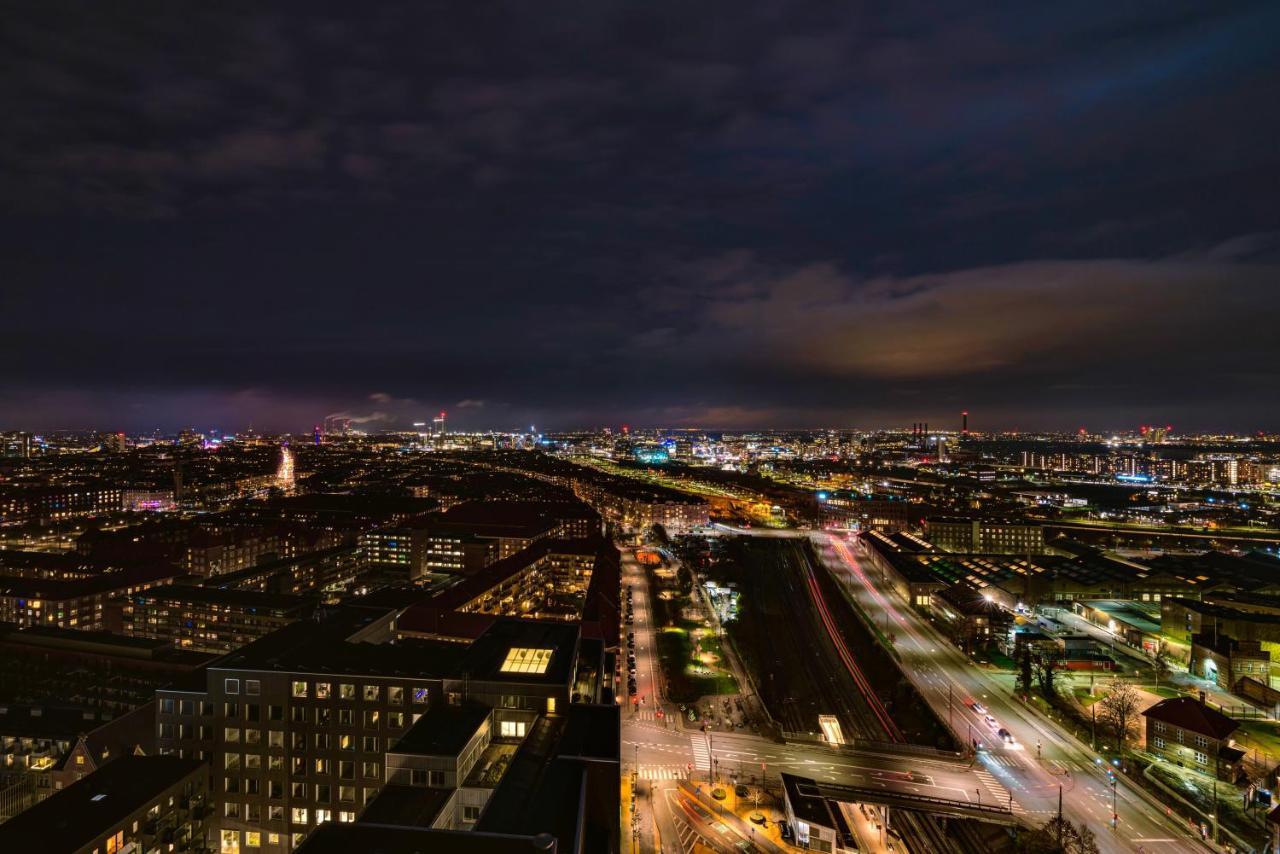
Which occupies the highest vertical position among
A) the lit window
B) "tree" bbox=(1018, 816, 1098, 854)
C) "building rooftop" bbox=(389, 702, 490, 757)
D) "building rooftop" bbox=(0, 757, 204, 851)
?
the lit window

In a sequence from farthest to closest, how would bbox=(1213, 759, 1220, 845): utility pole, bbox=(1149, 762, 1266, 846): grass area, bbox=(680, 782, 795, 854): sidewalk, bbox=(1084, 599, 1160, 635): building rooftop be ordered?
1. bbox=(1084, 599, 1160, 635): building rooftop
2. bbox=(1149, 762, 1266, 846): grass area
3. bbox=(680, 782, 795, 854): sidewalk
4. bbox=(1213, 759, 1220, 845): utility pole

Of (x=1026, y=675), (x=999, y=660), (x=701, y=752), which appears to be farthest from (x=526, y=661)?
(x=999, y=660)

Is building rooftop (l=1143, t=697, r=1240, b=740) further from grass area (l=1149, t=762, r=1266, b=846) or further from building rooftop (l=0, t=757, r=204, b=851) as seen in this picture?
building rooftop (l=0, t=757, r=204, b=851)

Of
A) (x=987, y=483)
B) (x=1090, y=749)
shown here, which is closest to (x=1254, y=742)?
(x=1090, y=749)

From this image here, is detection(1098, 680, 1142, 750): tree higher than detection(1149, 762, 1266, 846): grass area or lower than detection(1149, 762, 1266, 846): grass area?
higher

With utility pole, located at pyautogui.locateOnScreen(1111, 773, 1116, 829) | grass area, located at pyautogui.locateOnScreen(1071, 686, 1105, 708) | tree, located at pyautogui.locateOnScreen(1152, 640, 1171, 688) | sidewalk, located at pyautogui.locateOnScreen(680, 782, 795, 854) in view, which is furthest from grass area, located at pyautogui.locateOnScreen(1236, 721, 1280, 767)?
sidewalk, located at pyautogui.locateOnScreen(680, 782, 795, 854)

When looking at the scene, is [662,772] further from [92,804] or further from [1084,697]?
[1084,697]

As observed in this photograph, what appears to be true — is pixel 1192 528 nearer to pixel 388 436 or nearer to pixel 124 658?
pixel 124 658
